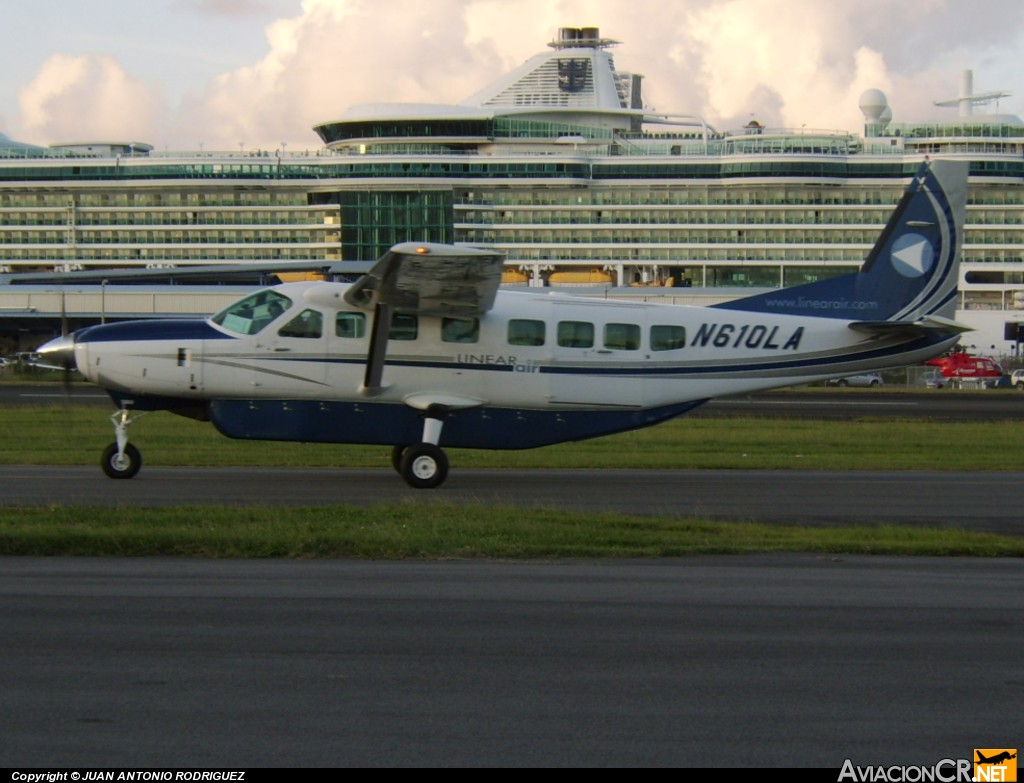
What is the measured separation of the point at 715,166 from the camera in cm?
7619

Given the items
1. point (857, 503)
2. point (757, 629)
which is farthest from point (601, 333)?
point (757, 629)

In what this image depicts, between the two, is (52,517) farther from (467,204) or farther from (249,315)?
(467,204)

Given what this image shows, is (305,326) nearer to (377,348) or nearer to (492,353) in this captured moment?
(377,348)

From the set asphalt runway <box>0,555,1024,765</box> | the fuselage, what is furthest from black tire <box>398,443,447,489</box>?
asphalt runway <box>0,555,1024,765</box>

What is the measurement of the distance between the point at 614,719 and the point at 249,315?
12959 millimetres

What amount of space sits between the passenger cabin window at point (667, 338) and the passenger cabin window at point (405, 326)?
11.3 ft

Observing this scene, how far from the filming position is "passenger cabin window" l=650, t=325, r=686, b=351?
1891 cm

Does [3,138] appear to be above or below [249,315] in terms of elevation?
above

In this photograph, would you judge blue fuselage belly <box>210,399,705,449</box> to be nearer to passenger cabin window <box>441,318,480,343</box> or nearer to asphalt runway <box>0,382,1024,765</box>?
passenger cabin window <box>441,318,480,343</box>

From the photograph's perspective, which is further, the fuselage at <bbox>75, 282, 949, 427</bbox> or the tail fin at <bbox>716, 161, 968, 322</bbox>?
the tail fin at <bbox>716, 161, 968, 322</bbox>

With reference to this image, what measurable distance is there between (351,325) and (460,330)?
5.02ft

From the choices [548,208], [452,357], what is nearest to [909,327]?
[452,357]

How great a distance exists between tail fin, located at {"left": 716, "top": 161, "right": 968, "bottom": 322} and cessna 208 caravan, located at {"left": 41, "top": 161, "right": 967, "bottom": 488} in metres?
0.06

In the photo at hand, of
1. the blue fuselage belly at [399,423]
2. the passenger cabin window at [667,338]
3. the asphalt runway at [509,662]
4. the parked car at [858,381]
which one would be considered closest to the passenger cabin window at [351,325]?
the blue fuselage belly at [399,423]
